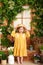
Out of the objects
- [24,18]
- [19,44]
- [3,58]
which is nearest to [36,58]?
[19,44]

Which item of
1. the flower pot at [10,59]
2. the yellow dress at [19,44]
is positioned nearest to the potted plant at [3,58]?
the flower pot at [10,59]

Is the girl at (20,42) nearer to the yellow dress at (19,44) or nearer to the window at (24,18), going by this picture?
the yellow dress at (19,44)

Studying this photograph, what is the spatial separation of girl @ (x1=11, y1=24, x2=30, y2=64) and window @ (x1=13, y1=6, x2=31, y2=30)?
27 centimetres

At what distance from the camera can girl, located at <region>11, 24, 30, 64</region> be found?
207 inches

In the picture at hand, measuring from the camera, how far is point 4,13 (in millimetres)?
5500

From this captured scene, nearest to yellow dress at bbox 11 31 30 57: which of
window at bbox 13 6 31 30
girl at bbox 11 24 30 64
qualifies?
girl at bbox 11 24 30 64

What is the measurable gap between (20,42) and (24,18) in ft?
2.10

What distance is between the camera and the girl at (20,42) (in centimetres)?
526

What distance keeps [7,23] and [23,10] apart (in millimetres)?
473

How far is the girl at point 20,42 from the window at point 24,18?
Answer: 275 millimetres

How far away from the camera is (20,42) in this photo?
5258 millimetres

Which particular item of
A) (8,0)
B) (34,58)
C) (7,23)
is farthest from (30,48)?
(8,0)

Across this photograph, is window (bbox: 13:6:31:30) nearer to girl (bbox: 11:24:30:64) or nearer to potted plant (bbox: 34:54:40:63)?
girl (bbox: 11:24:30:64)

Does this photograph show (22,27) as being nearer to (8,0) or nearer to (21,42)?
(21,42)
